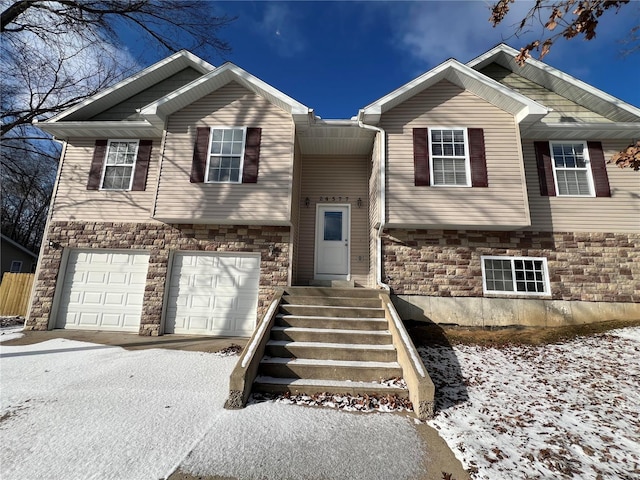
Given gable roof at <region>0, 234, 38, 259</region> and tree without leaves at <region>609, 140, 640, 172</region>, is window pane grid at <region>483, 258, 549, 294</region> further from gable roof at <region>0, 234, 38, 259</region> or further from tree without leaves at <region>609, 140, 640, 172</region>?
gable roof at <region>0, 234, 38, 259</region>

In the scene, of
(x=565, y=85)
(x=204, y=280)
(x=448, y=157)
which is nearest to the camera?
(x=448, y=157)

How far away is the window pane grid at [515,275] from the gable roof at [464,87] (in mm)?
3731

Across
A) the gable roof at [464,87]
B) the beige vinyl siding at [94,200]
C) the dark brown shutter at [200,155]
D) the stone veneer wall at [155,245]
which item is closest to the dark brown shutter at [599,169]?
the gable roof at [464,87]

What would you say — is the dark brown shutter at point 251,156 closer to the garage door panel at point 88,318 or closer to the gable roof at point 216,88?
the gable roof at point 216,88

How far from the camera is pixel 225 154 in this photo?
7.84 meters

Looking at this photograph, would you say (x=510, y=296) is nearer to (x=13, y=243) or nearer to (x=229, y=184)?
(x=229, y=184)

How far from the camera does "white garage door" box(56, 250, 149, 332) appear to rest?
768cm

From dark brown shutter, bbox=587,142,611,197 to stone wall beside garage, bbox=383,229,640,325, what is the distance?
121cm

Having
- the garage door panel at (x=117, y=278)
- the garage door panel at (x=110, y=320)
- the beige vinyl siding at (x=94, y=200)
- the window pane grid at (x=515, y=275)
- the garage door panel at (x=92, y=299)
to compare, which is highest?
the beige vinyl siding at (x=94, y=200)

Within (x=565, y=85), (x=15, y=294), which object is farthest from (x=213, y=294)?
(x=565, y=85)

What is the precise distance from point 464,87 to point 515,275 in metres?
5.29

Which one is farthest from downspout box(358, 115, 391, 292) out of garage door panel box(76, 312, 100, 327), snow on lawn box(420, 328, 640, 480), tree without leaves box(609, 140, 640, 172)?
garage door panel box(76, 312, 100, 327)

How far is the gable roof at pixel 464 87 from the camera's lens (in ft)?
24.0

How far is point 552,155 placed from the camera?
26.1 ft
